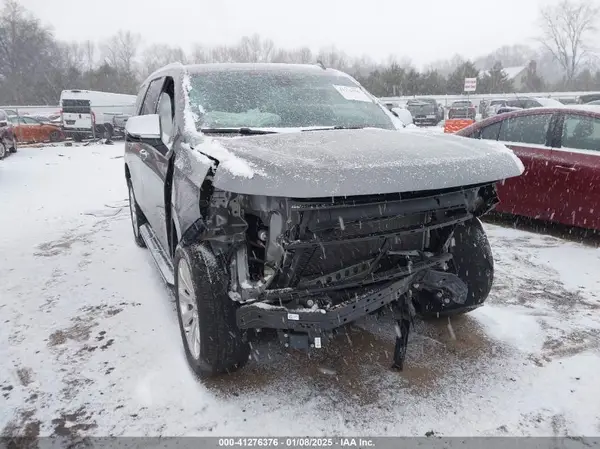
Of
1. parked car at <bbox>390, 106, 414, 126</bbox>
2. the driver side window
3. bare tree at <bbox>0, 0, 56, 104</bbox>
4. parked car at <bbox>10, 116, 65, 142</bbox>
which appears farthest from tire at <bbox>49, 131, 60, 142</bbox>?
bare tree at <bbox>0, 0, 56, 104</bbox>

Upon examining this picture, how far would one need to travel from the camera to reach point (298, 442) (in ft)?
8.05

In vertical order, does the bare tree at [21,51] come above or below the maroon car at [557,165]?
above

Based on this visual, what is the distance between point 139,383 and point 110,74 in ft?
168

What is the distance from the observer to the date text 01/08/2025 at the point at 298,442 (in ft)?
8.02

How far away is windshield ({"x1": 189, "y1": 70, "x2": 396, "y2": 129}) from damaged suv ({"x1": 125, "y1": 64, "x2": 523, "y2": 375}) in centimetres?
2

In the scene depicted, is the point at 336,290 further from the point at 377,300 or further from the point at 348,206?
the point at 348,206

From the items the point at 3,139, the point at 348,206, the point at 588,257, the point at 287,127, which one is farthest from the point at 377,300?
the point at 3,139

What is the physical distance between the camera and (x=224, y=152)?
2.58m

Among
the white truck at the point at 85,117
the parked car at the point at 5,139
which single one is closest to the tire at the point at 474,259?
the parked car at the point at 5,139

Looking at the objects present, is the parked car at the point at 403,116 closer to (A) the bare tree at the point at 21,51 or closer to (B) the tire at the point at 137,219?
(B) the tire at the point at 137,219

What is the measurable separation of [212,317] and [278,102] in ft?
5.81

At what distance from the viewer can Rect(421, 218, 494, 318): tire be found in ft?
11.6

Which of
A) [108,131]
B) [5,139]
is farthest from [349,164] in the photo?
[108,131]

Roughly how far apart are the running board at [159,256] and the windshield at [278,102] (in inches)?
44.3
